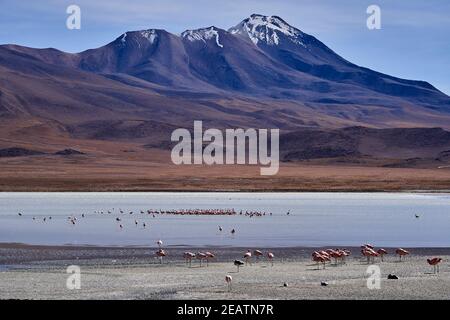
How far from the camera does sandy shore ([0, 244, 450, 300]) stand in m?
17.4

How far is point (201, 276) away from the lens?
2091 centimetres

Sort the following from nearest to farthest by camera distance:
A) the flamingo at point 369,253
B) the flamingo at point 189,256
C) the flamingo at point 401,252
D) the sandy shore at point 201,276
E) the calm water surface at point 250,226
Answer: the sandy shore at point 201,276 < the flamingo at point 369,253 < the flamingo at point 189,256 < the flamingo at point 401,252 < the calm water surface at point 250,226

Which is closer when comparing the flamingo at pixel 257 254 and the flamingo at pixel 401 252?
the flamingo at pixel 401 252

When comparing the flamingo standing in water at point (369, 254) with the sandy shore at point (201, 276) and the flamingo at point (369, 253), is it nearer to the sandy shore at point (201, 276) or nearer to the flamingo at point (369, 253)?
the flamingo at point (369, 253)

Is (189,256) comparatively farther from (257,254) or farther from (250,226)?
(250,226)

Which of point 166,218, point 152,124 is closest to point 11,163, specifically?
point 152,124

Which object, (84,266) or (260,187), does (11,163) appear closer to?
(260,187)

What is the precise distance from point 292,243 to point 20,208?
2659cm

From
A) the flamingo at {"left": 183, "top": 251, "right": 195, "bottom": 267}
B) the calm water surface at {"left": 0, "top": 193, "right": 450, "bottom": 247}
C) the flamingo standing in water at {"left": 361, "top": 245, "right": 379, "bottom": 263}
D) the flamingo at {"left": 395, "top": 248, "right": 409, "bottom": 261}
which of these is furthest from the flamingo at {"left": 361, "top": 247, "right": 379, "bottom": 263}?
the calm water surface at {"left": 0, "top": 193, "right": 450, "bottom": 247}

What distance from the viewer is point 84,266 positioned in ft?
77.2

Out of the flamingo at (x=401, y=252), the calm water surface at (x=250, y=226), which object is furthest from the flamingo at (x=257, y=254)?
the calm water surface at (x=250, y=226)

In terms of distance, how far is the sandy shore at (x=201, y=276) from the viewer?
17438 mm

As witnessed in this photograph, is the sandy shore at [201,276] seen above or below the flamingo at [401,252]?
below

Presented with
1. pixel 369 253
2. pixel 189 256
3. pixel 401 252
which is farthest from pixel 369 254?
pixel 189 256
